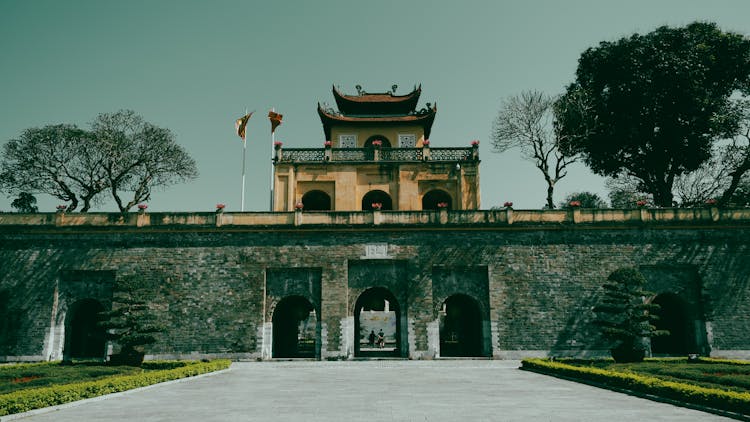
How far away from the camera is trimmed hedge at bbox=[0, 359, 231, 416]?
30.1ft

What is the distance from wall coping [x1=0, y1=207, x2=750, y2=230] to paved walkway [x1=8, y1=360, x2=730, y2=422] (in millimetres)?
8756

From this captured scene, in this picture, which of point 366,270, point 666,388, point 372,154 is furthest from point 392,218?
point 666,388

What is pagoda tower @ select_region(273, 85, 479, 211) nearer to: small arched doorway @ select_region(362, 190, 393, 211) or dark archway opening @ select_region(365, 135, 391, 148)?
small arched doorway @ select_region(362, 190, 393, 211)

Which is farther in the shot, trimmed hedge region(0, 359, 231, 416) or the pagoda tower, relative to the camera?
the pagoda tower

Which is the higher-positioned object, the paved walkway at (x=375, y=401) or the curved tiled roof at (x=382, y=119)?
the curved tiled roof at (x=382, y=119)

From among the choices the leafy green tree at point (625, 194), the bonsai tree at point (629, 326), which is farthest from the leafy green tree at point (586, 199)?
the bonsai tree at point (629, 326)

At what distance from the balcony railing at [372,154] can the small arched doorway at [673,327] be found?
39.0 feet

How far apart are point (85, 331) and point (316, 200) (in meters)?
13.3

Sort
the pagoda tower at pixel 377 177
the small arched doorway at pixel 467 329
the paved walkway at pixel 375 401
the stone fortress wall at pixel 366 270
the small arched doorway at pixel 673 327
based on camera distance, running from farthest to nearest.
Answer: the pagoda tower at pixel 377 177
the small arched doorway at pixel 467 329
the small arched doorway at pixel 673 327
the stone fortress wall at pixel 366 270
the paved walkway at pixel 375 401

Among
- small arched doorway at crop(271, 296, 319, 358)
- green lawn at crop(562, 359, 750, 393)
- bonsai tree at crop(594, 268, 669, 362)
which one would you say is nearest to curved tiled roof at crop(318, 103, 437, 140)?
small arched doorway at crop(271, 296, 319, 358)

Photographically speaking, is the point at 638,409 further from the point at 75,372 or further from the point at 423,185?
the point at 423,185

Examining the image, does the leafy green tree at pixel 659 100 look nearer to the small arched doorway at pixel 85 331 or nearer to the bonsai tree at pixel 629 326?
the bonsai tree at pixel 629 326

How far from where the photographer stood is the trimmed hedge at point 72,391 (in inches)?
361

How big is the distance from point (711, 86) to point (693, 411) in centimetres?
2645
